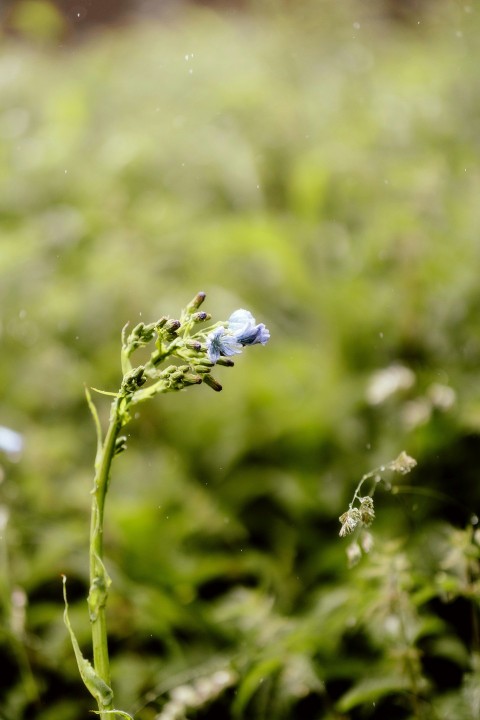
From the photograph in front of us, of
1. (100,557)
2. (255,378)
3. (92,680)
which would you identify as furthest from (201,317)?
(255,378)

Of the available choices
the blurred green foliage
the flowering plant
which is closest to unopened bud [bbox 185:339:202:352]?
the flowering plant

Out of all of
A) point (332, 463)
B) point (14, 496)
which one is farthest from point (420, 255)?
point (14, 496)

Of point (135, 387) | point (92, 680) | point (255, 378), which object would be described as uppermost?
point (135, 387)

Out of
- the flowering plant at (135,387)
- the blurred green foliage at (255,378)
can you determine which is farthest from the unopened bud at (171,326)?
the blurred green foliage at (255,378)

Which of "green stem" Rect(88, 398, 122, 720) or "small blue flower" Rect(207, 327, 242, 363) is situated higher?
"small blue flower" Rect(207, 327, 242, 363)

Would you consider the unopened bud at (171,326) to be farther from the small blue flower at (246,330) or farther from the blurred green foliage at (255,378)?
the blurred green foliage at (255,378)

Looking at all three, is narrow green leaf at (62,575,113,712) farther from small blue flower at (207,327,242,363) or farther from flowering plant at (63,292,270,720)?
small blue flower at (207,327,242,363)

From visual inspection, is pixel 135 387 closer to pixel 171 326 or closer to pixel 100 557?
pixel 171 326
